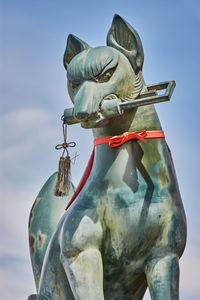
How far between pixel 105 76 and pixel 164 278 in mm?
1294

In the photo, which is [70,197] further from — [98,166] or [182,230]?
[182,230]

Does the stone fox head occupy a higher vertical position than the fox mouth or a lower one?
higher

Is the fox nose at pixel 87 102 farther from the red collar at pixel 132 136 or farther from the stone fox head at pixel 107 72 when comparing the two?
the red collar at pixel 132 136

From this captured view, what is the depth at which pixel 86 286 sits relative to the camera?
4703 mm

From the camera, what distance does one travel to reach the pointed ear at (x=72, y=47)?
5266 millimetres

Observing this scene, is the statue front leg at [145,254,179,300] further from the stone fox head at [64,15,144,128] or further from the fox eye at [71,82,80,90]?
the fox eye at [71,82,80,90]

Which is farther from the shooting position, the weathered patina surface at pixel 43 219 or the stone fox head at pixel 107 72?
the weathered patina surface at pixel 43 219

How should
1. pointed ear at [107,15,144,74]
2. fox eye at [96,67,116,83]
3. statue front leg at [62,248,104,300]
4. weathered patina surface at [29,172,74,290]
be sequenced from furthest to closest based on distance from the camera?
weathered patina surface at [29,172,74,290], pointed ear at [107,15,144,74], fox eye at [96,67,116,83], statue front leg at [62,248,104,300]

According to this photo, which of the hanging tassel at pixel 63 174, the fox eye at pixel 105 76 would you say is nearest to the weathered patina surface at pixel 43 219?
the hanging tassel at pixel 63 174

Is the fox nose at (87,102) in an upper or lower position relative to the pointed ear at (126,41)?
lower

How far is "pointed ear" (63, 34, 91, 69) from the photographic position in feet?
17.3

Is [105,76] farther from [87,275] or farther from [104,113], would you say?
[87,275]

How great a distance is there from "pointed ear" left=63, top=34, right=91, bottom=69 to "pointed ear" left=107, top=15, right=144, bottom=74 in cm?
24

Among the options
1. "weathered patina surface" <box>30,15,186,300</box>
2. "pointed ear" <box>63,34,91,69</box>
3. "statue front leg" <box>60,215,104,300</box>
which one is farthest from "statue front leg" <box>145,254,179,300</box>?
"pointed ear" <box>63,34,91,69</box>
